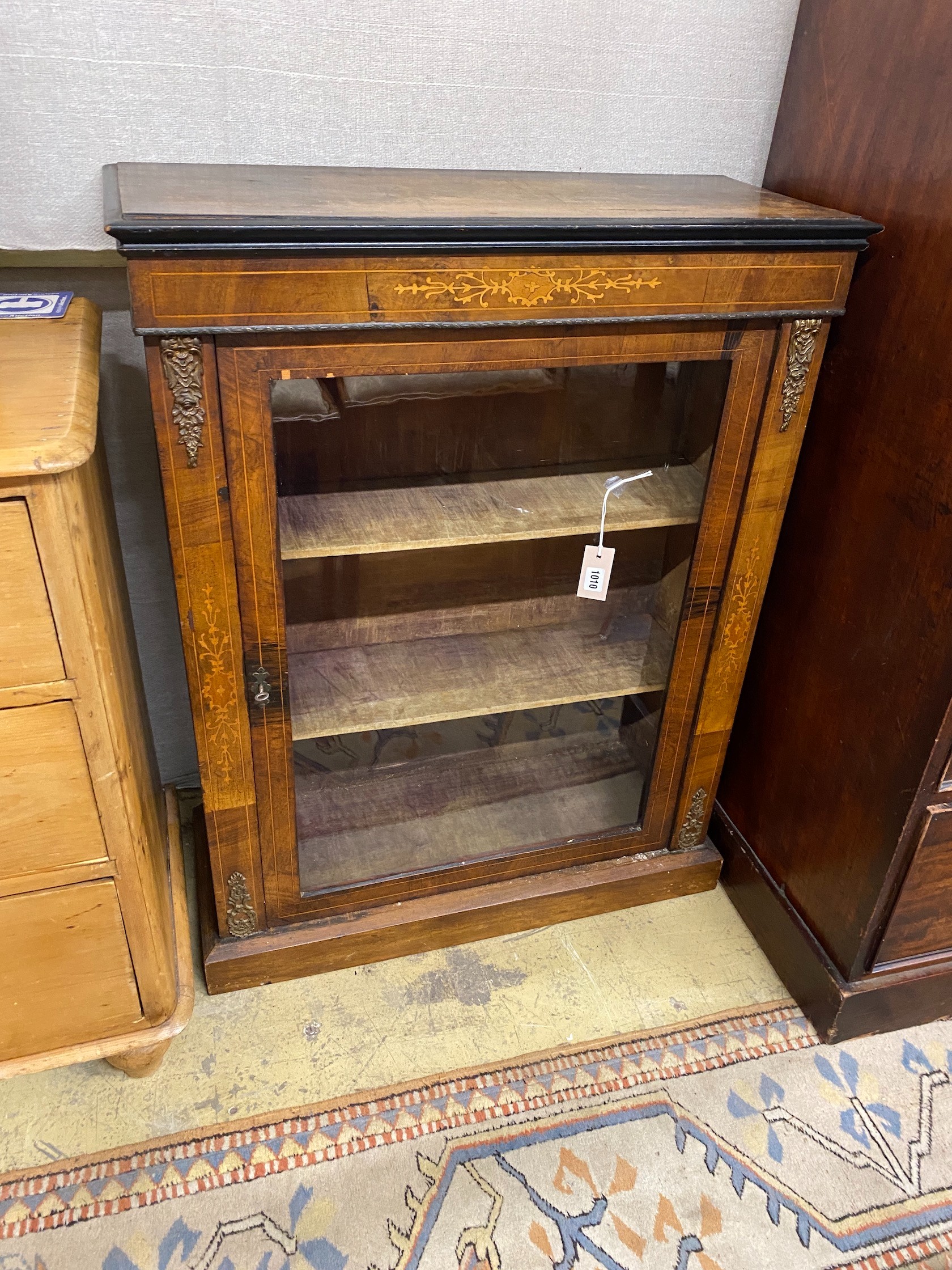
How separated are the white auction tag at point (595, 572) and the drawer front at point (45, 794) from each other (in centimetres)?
61

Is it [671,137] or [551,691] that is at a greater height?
[671,137]

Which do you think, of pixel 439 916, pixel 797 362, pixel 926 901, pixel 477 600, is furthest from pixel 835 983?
pixel 797 362

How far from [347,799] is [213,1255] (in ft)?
1.76

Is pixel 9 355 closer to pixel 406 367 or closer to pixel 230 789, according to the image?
pixel 406 367

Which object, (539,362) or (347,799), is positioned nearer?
(539,362)

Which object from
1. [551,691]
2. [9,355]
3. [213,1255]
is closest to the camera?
[9,355]

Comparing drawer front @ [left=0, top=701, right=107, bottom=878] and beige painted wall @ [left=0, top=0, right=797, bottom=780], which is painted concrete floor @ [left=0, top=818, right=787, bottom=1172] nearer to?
drawer front @ [left=0, top=701, right=107, bottom=878]

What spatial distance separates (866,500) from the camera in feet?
3.39

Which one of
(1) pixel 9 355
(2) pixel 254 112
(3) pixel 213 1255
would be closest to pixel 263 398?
(1) pixel 9 355

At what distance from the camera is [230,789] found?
3.51ft

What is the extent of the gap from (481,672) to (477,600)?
0.10 m

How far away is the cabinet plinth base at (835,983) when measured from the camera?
1.17 meters

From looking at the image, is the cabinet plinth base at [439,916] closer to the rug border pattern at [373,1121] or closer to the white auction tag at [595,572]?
the rug border pattern at [373,1121]

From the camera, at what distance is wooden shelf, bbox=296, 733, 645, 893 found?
124 cm
